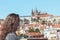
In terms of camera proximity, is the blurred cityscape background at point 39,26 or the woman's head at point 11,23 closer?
the woman's head at point 11,23

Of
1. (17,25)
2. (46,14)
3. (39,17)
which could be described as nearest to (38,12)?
(39,17)

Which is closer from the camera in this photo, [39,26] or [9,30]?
[9,30]

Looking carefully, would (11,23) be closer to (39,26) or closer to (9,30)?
(9,30)

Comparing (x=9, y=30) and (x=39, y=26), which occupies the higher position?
(x=9, y=30)

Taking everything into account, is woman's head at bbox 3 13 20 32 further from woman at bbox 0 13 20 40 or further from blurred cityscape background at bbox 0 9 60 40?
blurred cityscape background at bbox 0 9 60 40

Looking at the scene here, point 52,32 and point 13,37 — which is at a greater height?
point 13,37

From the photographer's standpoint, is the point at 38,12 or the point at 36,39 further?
the point at 38,12

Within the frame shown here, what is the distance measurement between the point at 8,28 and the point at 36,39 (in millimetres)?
24036

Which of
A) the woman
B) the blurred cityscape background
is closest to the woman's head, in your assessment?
the woman

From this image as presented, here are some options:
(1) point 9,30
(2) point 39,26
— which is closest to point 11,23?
(1) point 9,30

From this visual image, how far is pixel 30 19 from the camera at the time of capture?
156 ft

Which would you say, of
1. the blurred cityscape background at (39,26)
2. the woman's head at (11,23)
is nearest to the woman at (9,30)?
the woman's head at (11,23)

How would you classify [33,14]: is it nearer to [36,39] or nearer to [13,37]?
[36,39]

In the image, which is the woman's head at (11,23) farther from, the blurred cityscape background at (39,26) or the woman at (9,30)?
the blurred cityscape background at (39,26)
